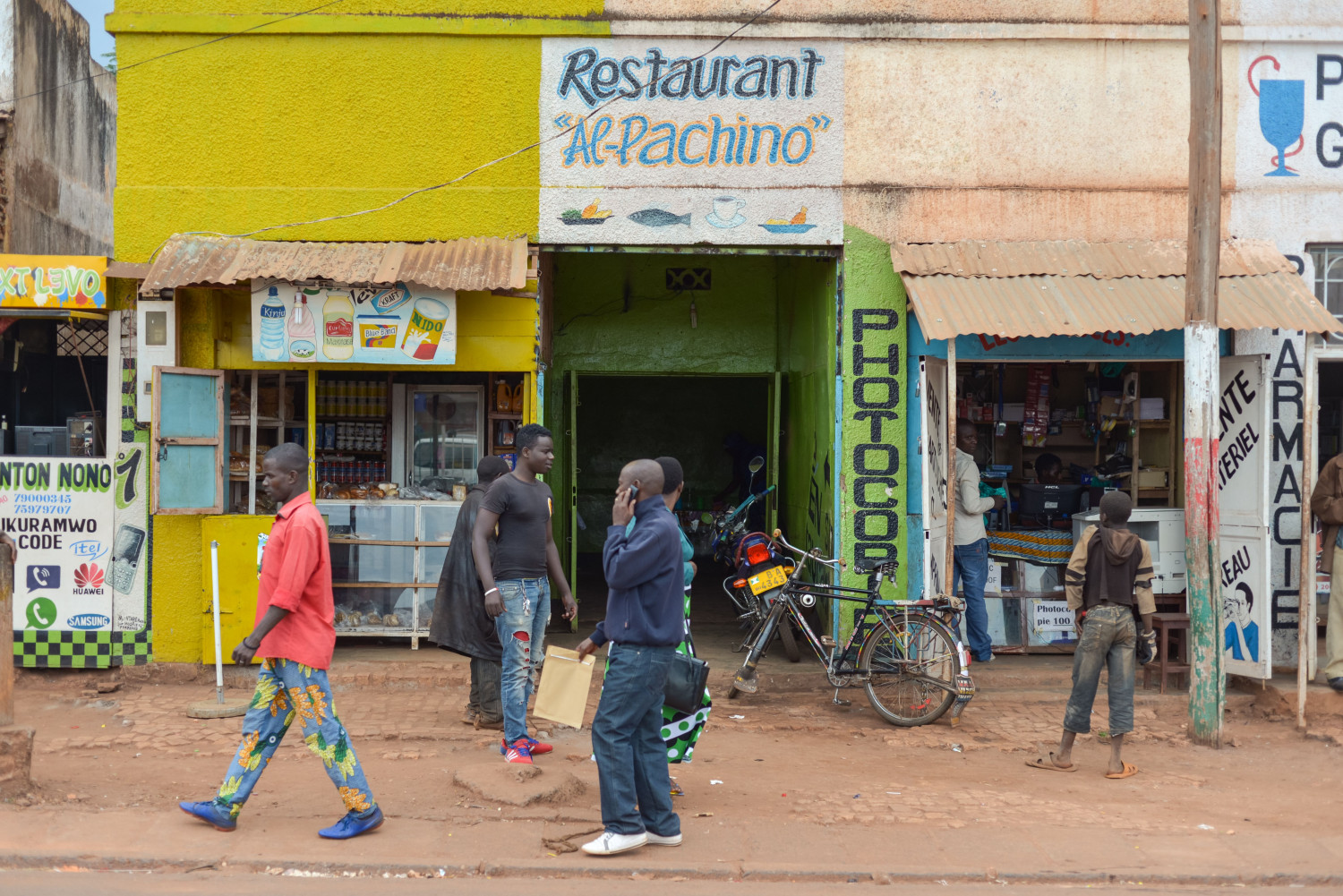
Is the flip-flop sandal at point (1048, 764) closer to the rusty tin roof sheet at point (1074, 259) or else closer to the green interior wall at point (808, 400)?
the green interior wall at point (808, 400)

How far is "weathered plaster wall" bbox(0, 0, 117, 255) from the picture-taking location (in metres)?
10.2

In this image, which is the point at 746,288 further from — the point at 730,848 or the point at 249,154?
the point at 730,848

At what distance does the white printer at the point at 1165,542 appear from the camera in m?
9.01

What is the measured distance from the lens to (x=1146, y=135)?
28.1 ft

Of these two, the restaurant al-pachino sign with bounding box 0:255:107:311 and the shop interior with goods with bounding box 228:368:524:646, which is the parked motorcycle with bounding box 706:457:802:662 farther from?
the restaurant al-pachino sign with bounding box 0:255:107:311

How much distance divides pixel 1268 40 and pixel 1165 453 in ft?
11.2

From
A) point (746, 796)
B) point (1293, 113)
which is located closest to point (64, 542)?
point (746, 796)

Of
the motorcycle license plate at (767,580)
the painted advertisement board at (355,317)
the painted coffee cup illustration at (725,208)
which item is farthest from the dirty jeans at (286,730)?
the painted coffee cup illustration at (725,208)

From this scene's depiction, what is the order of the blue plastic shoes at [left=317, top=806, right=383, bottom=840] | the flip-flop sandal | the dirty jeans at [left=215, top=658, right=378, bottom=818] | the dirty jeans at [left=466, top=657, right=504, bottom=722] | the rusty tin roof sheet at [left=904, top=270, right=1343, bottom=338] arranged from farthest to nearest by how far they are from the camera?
the rusty tin roof sheet at [left=904, top=270, right=1343, bottom=338], the dirty jeans at [left=466, top=657, right=504, bottom=722], the flip-flop sandal, the blue plastic shoes at [left=317, top=806, right=383, bottom=840], the dirty jeans at [left=215, top=658, right=378, bottom=818]

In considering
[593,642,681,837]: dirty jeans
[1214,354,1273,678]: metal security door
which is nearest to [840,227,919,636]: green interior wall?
[1214,354,1273,678]: metal security door

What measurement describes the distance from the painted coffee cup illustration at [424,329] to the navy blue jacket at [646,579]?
355cm

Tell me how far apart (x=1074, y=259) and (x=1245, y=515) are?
2.29 m

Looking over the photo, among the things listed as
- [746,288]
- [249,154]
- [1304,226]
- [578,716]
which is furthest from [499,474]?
[1304,226]

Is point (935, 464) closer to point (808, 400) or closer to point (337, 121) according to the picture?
point (808, 400)
